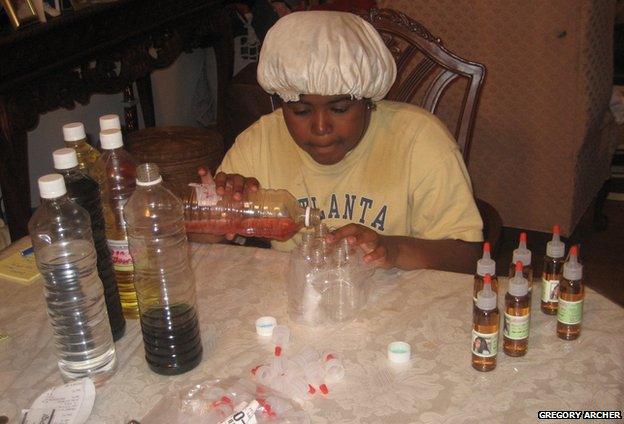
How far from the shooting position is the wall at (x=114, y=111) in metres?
3.44

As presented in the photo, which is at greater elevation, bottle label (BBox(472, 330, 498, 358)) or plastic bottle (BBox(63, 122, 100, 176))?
plastic bottle (BBox(63, 122, 100, 176))

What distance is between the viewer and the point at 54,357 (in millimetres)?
1156

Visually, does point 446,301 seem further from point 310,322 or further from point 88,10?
point 88,10

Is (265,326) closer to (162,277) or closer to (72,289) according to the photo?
(162,277)

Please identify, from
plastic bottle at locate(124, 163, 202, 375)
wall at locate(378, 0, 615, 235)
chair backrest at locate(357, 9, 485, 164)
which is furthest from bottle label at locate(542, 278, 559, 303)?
wall at locate(378, 0, 615, 235)

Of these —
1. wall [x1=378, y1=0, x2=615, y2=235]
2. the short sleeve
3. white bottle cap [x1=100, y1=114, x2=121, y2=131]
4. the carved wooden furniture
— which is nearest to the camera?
white bottle cap [x1=100, y1=114, x2=121, y2=131]

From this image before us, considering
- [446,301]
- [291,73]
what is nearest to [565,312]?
[446,301]

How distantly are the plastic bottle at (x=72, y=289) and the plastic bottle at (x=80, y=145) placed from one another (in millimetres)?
150

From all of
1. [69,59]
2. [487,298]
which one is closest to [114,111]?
[69,59]

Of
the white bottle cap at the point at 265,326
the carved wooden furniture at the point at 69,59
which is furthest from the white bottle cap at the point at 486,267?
A: the carved wooden furniture at the point at 69,59

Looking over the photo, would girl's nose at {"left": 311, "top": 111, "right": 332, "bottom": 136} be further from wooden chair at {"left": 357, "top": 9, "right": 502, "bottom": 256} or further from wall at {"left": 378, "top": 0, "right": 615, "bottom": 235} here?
wall at {"left": 378, "top": 0, "right": 615, "bottom": 235}

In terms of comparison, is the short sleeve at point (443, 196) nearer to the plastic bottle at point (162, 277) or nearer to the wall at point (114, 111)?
the plastic bottle at point (162, 277)

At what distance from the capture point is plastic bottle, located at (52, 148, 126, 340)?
1118 mm

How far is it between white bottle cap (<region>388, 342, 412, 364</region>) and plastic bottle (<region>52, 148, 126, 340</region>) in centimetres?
49
